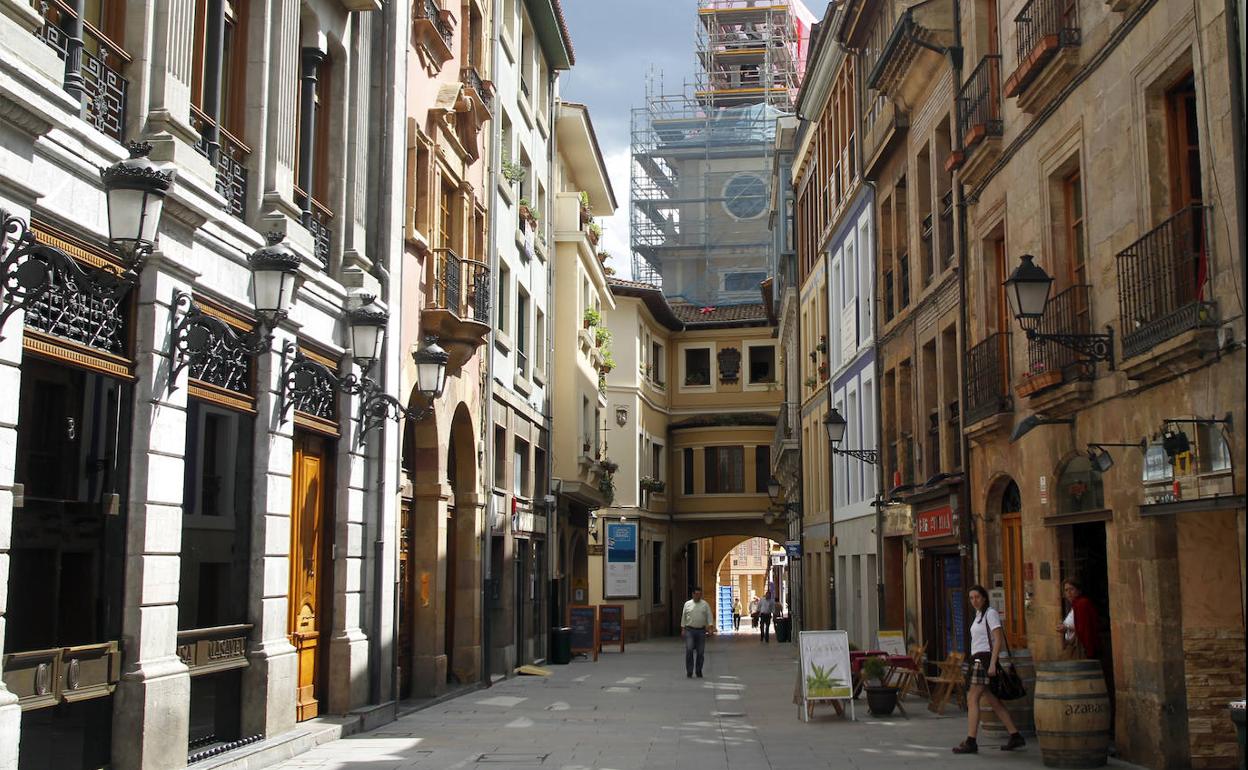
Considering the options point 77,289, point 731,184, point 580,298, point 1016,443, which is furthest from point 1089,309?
point 731,184

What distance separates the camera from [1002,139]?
16.5 meters

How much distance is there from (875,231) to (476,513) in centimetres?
922

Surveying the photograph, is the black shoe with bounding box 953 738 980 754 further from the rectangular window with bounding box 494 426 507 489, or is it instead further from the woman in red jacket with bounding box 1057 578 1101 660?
the rectangular window with bounding box 494 426 507 489

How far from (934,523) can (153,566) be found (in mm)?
12863

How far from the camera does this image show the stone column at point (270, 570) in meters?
13.5

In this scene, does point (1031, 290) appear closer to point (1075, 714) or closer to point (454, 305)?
point (1075, 714)

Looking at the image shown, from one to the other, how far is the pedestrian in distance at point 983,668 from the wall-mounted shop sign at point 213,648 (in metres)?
7.17

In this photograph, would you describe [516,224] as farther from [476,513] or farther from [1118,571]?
[1118,571]

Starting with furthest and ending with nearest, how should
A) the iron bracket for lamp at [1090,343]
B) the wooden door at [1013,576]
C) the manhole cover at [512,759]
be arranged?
the wooden door at [1013,576] < the manhole cover at [512,759] < the iron bracket for lamp at [1090,343]

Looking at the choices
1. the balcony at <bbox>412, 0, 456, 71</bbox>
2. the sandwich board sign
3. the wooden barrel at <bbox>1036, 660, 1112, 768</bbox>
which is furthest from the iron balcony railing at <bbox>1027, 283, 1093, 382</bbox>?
the balcony at <bbox>412, 0, 456, 71</bbox>

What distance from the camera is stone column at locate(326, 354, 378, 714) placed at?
16047 millimetres

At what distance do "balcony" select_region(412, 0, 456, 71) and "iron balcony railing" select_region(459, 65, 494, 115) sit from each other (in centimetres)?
85

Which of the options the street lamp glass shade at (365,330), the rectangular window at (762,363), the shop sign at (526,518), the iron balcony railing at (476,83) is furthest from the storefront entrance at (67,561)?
the rectangular window at (762,363)

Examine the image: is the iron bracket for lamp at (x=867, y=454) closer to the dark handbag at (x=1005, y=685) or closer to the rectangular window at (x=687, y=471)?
the dark handbag at (x=1005, y=685)
